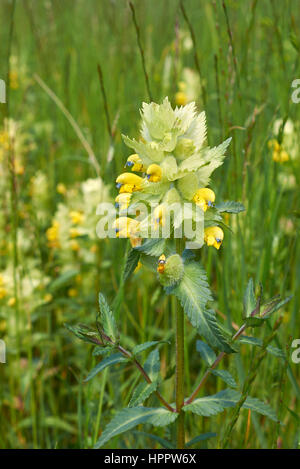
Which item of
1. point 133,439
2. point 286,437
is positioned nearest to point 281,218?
point 286,437

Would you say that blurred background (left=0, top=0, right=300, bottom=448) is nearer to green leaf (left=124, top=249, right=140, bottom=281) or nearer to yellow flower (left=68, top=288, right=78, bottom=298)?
yellow flower (left=68, top=288, right=78, bottom=298)

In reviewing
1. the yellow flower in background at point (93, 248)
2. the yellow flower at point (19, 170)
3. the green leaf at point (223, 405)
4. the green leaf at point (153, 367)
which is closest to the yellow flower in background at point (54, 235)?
the yellow flower in background at point (93, 248)

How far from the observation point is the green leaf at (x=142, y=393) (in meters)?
0.87

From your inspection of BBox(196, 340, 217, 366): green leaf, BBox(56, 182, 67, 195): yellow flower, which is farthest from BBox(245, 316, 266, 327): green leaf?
BBox(56, 182, 67, 195): yellow flower

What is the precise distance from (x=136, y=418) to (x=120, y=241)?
42 cm

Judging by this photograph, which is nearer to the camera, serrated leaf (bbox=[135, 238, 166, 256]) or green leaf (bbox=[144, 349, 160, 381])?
serrated leaf (bbox=[135, 238, 166, 256])

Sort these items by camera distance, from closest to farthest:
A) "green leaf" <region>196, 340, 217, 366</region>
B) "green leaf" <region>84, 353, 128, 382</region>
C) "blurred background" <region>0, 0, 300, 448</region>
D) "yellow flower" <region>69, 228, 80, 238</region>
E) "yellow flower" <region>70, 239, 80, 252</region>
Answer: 1. "green leaf" <region>84, 353, 128, 382</region>
2. "green leaf" <region>196, 340, 217, 366</region>
3. "blurred background" <region>0, 0, 300, 448</region>
4. "yellow flower" <region>69, 228, 80, 238</region>
5. "yellow flower" <region>70, 239, 80, 252</region>

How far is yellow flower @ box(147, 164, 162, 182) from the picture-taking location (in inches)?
32.0

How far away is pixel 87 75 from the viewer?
3209 mm

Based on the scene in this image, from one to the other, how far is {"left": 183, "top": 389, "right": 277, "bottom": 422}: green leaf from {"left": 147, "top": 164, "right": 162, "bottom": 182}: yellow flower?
432mm

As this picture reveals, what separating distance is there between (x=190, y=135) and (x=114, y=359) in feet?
1.45

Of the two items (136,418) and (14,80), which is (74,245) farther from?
(14,80)

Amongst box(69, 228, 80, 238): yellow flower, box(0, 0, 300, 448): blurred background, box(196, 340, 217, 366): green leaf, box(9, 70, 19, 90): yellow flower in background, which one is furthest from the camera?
box(9, 70, 19, 90): yellow flower in background

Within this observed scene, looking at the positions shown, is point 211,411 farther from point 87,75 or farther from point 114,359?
point 87,75
